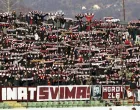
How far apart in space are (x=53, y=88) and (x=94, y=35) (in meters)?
7.69

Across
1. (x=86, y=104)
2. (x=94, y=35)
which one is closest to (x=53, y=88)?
(x=86, y=104)

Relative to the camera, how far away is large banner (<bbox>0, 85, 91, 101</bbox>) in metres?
30.3

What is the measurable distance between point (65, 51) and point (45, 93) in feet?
16.3

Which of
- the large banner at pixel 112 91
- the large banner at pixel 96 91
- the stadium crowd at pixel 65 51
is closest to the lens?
the large banner at pixel 96 91

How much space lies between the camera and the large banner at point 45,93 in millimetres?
30328

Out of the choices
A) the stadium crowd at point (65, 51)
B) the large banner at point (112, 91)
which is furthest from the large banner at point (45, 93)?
the large banner at point (112, 91)

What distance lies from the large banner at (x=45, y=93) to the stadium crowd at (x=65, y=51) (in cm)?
50

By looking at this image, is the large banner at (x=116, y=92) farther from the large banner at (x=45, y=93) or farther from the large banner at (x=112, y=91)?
the large banner at (x=45, y=93)

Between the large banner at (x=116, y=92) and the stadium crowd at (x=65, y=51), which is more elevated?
the stadium crowd at (x=65, y=51)

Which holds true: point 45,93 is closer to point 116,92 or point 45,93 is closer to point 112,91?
point 112,91

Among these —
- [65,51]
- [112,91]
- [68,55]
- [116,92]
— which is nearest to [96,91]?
[112,91]

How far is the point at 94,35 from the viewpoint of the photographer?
37406mm

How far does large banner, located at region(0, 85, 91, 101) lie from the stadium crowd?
19.8 inches

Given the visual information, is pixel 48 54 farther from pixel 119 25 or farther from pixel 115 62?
pixel 119 25
